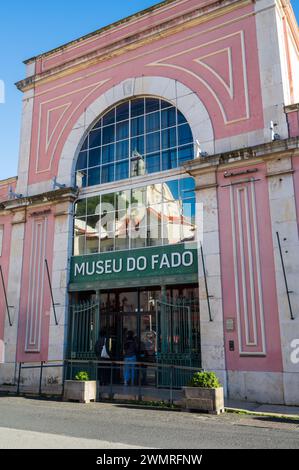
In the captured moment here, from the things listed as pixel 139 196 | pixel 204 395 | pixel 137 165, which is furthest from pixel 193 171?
pixel 204 395

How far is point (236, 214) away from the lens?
1364 cm

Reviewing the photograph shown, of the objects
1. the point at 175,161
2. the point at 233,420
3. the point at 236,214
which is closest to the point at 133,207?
the point at 175,161

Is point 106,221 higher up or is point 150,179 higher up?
point 150,179

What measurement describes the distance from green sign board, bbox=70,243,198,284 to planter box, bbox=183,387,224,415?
14.9 feet

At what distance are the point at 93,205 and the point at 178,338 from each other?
639 cm

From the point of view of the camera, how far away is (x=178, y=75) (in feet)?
53.3

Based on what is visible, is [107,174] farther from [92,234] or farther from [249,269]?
[249,269]

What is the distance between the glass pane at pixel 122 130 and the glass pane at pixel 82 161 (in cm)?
172

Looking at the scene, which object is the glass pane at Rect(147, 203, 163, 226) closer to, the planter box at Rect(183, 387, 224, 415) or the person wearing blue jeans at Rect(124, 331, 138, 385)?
the person wearing blue jeans at Rect(124, 331, 138, 385)

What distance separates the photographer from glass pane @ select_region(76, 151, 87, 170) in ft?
59.1

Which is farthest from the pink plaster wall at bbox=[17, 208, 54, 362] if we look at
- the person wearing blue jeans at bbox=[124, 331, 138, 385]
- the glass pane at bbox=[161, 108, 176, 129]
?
the glass pane at bbox=[161, 108, 176, 129]

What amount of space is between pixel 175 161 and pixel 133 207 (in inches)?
91.5

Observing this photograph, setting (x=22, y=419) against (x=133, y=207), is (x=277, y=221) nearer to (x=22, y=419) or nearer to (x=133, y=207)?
(x=133, y=207)
